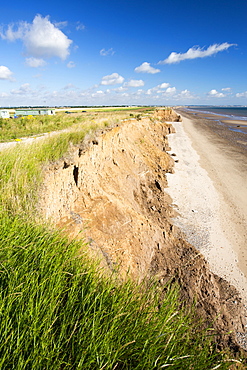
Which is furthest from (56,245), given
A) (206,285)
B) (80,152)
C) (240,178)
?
(240,178)

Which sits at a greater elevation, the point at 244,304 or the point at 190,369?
the point at 190,369

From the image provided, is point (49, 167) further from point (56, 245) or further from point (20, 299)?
point (20, 299)

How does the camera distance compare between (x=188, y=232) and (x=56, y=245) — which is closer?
(x=56, y=245)

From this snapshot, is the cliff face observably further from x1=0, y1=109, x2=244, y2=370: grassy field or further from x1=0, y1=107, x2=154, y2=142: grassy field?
x1=0, y1=107, x2=154, y2=142: grassy field

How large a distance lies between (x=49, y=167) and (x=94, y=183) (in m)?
2.15

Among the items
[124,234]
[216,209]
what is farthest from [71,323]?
[216,209]

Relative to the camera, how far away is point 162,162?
62.6 feet

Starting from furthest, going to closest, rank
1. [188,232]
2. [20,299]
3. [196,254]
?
[188,232] → [196,254] → [20,299]

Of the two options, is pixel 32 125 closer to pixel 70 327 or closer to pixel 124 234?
pixel 124 234

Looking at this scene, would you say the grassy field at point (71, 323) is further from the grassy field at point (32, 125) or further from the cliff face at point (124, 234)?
the grassy field at point (32, 125)

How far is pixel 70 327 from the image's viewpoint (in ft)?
5.81

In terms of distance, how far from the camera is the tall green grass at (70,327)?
5.14 ft

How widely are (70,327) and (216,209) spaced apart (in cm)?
1200

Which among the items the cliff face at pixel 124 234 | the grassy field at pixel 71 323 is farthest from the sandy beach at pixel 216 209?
the grassy field at pixel 71 323
